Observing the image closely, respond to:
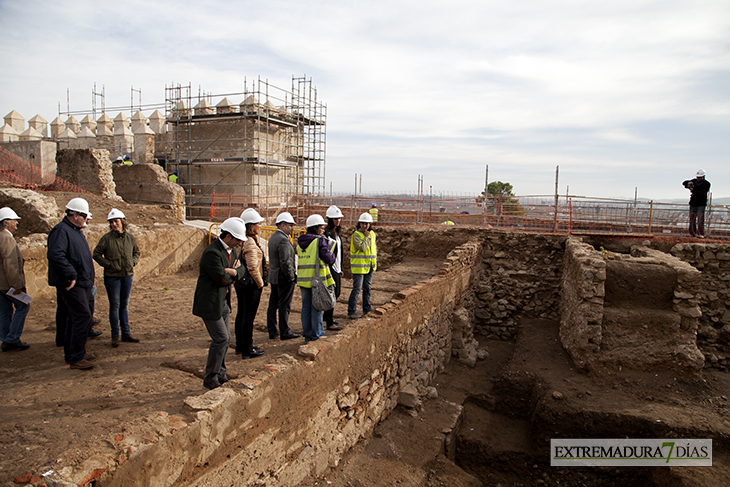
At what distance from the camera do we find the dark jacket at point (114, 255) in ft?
18.0

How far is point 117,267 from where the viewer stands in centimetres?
551

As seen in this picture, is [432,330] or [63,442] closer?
[63,442]

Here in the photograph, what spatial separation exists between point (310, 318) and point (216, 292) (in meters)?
1.61

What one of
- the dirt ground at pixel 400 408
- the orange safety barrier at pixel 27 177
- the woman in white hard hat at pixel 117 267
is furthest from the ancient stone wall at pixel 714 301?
the orange safety barrier at pixel 27 177

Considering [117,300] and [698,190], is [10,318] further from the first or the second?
[698,190]

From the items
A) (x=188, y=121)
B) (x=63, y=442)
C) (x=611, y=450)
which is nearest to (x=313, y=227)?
(x=63, y=442)

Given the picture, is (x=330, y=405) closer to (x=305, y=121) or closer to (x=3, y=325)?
(x=3, y=325)

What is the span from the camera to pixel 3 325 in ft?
17.5

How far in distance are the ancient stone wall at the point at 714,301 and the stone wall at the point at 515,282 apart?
308cm

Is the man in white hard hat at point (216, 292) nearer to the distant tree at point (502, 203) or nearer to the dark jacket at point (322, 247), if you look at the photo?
the dark jacket at point (322, 247)

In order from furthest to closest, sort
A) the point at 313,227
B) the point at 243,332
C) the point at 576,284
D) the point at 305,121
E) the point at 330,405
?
the point at 305,121 → the point at 576,284 → the point at 313,227 → the point at 243,332 → the point at 330,405

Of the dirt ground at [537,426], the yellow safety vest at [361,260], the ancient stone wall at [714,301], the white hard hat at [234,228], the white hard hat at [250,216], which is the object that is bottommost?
the dirt ground at [537,426]

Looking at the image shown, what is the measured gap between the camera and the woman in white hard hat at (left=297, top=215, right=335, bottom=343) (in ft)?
17.7

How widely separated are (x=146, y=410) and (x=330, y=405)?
1.75 meters
